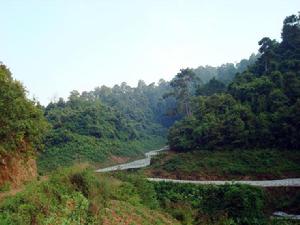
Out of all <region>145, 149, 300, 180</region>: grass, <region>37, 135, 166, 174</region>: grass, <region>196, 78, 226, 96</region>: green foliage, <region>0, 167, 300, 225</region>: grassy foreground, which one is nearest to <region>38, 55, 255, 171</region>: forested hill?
<region>37, 135, 166, 174</region>: grass

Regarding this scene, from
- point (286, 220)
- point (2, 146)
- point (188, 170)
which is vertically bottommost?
point (286, 220)

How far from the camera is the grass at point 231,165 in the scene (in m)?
26.5

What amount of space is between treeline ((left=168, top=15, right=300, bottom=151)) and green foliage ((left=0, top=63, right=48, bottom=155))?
19.7 meters

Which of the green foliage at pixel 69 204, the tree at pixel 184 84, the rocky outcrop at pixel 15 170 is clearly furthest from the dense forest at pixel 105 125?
the green foliage at pixel 69 204

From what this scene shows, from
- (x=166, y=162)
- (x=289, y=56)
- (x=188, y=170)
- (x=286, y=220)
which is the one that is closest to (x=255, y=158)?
(x=188, y=170)

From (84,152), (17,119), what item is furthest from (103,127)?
(17,119)

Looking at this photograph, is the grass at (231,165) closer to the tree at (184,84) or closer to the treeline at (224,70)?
the tree at (184,84)

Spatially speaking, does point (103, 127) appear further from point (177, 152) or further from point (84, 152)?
point (177, 152)

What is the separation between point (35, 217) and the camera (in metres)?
9.23

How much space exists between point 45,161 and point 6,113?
26.7 m

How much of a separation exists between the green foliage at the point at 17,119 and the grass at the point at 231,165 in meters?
15.1

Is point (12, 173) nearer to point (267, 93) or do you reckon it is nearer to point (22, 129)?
point (22, 129)

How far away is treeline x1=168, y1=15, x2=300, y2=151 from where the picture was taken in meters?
30.1

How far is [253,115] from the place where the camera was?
3241cm
